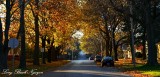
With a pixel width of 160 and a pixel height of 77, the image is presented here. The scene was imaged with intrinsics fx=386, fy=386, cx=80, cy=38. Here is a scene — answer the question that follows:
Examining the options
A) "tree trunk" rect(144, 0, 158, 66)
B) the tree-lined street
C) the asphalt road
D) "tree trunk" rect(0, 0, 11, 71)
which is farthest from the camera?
"tree trunk" rect(144, 0, 158, 66)

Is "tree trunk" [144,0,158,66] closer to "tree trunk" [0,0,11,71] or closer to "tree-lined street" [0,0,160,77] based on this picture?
"tree-lined street" [0,0,160,77]

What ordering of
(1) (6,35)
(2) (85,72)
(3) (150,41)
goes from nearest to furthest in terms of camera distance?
(2) (85,72), (1) (6,35), (3) (150,41)

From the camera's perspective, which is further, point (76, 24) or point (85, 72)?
point (76, 24)

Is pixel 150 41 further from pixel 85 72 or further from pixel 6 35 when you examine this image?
pixel 6 35

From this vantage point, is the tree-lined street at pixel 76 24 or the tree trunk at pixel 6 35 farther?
the tree-lined street at pixel 76 24

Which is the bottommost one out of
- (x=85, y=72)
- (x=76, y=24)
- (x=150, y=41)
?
(x=85, y=72)

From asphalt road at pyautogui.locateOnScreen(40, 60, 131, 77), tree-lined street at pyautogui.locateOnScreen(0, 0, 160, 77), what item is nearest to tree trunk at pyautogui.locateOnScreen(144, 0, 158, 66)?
tree-lined street at pyautogui.locateOnScreen(0, 0, 160, 77)

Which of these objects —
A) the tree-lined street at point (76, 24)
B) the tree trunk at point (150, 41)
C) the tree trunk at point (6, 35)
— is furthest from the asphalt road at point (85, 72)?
the tree trunk at point (6, 35)

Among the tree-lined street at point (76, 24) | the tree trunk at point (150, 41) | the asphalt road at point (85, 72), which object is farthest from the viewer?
the tree trunk at point (150, 41)

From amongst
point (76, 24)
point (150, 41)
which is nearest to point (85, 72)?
point (150, 41)

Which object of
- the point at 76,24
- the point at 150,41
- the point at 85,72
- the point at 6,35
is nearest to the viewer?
the point at 85,72

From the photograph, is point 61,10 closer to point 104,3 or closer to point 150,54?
point 104,3

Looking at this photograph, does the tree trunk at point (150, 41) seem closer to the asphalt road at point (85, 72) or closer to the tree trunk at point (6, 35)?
the asphalt road at point (85, 72)

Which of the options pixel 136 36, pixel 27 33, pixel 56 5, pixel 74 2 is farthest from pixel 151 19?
pixel 136 36
